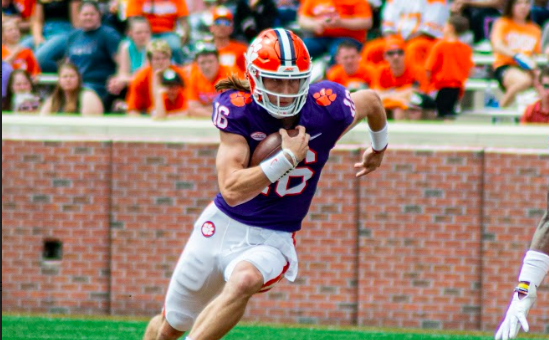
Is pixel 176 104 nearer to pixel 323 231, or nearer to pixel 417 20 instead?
pixel 323 231

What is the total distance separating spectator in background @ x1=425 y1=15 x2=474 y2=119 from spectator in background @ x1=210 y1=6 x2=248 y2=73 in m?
1.70

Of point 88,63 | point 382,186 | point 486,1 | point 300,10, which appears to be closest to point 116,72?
point 88,63

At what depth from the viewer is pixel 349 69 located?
8656 millimetres

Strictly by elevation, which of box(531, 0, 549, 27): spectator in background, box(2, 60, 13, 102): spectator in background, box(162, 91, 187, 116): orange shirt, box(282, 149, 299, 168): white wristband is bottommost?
box(2, 60, 13, 102): spectator in background

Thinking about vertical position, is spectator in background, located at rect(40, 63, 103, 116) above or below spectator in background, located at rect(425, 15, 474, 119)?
below

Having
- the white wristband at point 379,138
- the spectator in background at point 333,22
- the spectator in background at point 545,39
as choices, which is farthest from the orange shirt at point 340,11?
the white wristband at point 379,138

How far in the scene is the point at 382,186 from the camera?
7.68m

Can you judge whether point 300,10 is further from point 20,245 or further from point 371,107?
point 371,107

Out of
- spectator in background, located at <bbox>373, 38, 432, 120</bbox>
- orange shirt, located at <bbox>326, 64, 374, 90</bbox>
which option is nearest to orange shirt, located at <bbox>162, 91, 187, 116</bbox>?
Result: orange shirt, located at <bbox>326, 64, 374, 90</bbox>

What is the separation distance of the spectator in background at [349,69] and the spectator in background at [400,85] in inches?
5.7

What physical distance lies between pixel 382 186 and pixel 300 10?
264 cm

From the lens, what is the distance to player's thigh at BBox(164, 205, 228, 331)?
16.6 ft

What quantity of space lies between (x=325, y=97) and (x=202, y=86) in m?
3.68

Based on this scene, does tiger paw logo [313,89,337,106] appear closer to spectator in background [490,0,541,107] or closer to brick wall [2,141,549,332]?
brick wall [2,141,549,332]
